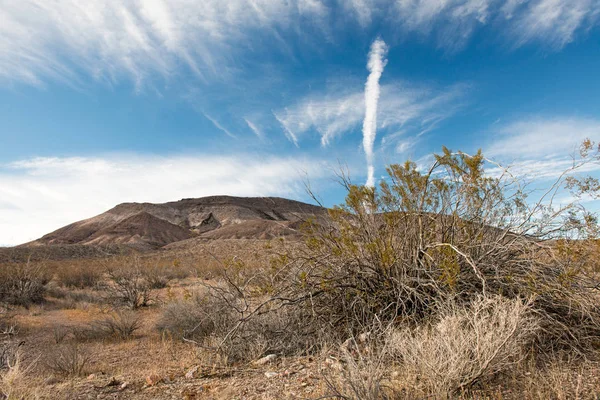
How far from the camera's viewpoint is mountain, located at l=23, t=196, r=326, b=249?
6038 centimetres

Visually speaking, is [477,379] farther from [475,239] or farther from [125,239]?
[125,239]

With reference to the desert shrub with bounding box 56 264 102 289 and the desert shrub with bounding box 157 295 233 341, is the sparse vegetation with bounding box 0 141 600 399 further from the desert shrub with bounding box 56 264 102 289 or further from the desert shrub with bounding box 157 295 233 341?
the desert shrub with bounding box 56 264 102 289

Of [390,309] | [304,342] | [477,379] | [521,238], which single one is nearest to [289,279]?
[304,342]

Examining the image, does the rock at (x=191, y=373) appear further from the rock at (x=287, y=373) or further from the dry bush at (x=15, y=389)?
the dry bush at (x=15, y=389)

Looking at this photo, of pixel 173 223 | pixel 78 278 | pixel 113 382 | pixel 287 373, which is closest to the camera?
pixel 287 373

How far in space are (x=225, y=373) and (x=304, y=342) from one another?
109 cm

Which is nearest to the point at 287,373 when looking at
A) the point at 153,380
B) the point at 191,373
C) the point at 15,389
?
the point at 191,373

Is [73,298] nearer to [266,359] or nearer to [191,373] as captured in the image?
[191,373]

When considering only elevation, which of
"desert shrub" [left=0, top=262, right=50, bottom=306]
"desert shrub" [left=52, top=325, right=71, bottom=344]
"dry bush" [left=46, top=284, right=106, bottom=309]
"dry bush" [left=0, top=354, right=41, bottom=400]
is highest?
"desert shrub" [left=0, top=262, right=50, bottom=306]

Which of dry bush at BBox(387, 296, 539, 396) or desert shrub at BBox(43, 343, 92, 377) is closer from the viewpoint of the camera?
dry bush at BBox(387, 296, 539, 396)

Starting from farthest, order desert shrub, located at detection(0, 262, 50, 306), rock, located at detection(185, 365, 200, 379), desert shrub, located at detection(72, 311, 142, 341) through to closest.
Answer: desert shrub, located at detection(0, 262, 50, 306), desert shrub, located at detection(72, 311, 142, 341), rock, located at detection(185, 365, 200, 379)

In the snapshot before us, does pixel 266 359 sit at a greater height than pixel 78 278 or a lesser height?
lesser

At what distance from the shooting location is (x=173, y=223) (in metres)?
79.7

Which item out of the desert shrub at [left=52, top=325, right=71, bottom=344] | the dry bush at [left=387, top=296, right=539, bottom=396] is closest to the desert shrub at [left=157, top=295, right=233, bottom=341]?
the desert shrub at [left=52, top=325, right=71, bottom=344]
